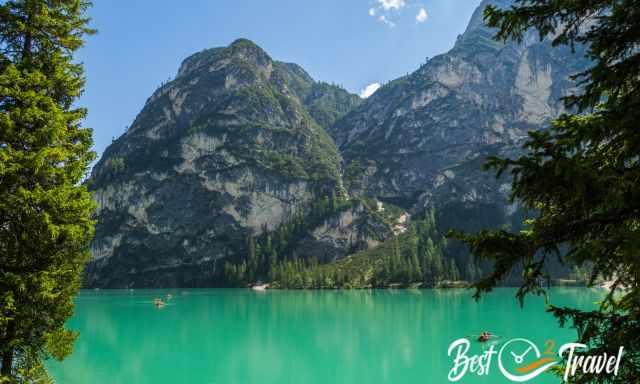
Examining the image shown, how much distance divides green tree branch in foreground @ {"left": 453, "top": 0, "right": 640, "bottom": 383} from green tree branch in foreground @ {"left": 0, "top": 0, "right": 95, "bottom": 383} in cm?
1119

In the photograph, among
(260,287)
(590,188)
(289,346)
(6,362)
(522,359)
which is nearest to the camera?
A: (590,188)

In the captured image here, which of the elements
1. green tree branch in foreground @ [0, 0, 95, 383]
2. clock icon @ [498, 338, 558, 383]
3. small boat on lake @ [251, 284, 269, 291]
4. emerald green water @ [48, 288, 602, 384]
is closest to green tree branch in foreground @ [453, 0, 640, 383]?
green tree branch in foreground @ [0, 0, 95, 383]

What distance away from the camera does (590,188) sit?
4.89m

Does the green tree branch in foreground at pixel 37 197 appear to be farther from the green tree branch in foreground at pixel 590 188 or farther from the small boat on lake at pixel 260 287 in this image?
the small boat on lake at pixel 260 287

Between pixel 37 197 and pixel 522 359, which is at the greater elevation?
pixel 37 197

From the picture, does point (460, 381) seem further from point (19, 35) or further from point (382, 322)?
point (382, 322)

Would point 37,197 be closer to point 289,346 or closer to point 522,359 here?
point 522,359

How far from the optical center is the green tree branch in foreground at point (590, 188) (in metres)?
4.84

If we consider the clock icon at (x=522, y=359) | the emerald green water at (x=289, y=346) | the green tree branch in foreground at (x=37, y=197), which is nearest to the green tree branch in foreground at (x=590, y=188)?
the green tree branch in foreground at (x=37, y=197)

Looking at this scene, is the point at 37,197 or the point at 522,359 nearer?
the point at 37,197

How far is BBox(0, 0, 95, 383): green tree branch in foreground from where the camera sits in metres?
11.4

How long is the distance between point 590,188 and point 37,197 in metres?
12.5

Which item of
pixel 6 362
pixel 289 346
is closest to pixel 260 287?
pixel 289 346

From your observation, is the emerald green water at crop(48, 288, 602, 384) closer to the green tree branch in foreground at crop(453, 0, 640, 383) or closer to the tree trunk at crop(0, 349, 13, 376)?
the tree trunk at crop(0, 349, 13, 376)
